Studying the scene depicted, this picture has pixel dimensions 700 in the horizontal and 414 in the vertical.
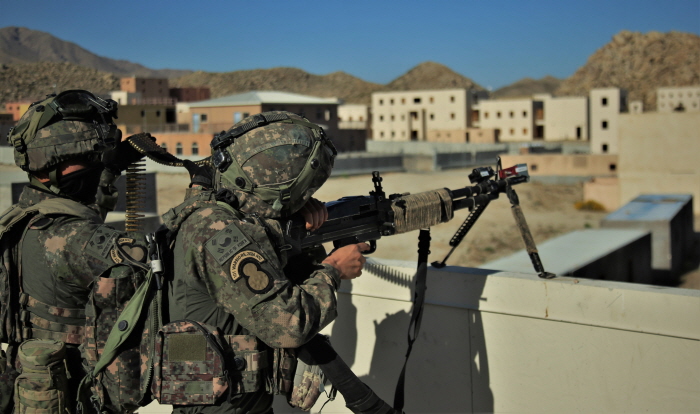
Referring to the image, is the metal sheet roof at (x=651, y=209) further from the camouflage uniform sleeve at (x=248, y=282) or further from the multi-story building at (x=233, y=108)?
the multi-story building at (x=233, y=108)

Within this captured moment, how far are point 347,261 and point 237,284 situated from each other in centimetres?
56

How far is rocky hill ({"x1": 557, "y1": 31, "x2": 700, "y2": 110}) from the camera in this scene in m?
87.5

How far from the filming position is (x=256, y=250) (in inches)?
87.6

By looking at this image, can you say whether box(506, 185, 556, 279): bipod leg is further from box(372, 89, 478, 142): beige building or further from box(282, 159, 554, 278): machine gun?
box(372, 89, 478, 142): beige building

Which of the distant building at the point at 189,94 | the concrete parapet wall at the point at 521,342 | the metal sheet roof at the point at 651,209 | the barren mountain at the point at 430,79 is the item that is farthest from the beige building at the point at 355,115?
the concrete parapet wall at the point at 521,342

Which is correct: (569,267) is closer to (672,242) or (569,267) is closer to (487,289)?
(487,289)

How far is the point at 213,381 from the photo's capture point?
Answer: 7.63 feet

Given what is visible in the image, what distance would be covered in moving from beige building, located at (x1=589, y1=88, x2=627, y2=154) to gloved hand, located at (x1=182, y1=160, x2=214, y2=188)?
47864mm

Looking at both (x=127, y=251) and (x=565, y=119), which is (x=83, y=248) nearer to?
(x=127, y=251)

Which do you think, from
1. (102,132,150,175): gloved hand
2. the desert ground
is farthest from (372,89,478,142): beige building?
(102,132,150,175): gloved hand

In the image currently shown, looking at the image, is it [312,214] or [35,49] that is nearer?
[312,214]

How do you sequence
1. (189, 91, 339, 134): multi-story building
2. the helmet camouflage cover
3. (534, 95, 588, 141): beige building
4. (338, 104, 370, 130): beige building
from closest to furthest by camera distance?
the helmet camouflage cover
(189, 91, 339, 134): multi-story building
(534, 95, 588, 141): beige building
(338, 104, 370, 130): beige building

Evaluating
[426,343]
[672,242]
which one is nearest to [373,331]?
[426,343]

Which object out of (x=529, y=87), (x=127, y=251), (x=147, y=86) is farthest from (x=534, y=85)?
(x=127, y=251)
